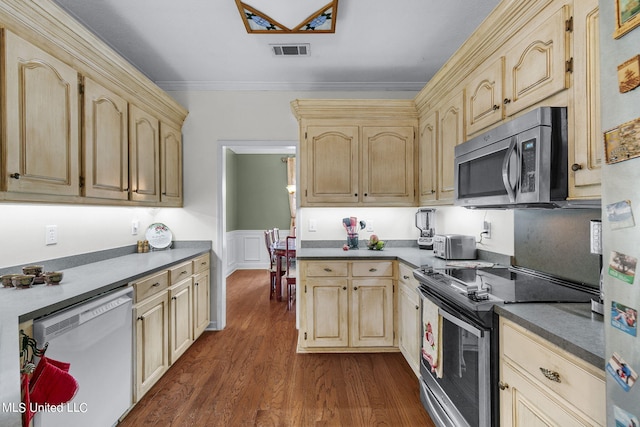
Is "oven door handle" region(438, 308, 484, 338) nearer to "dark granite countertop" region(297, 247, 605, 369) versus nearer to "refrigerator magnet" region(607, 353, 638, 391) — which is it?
"dark granite countertop" region(297, 247, 605, 369)

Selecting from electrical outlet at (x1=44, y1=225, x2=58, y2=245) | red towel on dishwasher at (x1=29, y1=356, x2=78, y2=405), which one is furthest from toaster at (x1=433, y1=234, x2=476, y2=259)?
electrical outlet at (x1=44, y1=225, x2=58, y2=245)

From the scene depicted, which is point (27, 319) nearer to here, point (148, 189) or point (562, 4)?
point (148, 189)

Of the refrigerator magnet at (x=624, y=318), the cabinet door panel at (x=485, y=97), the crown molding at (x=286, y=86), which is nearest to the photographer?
the refrigerator magnet at (x=624, y=318)

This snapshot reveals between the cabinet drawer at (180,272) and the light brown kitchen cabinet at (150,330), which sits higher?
the cabinet drawer at (180,272)

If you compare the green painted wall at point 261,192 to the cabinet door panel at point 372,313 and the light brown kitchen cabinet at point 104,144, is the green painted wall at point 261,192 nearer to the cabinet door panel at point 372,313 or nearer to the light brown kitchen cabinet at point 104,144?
the cabinet door panel at point 372,313

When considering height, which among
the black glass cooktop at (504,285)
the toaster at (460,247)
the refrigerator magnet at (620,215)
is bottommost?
the black glass cooktop at (504,285)

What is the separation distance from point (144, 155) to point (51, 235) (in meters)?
0.93

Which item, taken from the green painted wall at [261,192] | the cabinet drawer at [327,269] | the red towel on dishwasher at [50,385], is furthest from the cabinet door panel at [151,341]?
the green painted wall at [261,192]

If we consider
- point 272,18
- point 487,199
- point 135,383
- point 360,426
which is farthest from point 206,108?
point 360,426

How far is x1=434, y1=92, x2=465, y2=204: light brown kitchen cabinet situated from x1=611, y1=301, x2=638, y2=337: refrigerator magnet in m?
1.66

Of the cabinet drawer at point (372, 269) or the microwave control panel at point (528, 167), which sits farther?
the cabinet drawer at point (372, 269)

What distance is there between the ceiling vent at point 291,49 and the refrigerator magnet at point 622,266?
2548 millimetres

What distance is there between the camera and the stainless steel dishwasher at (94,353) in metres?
1.38

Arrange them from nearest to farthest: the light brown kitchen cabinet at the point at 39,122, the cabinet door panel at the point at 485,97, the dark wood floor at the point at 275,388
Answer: the light brown kitchen cabinet at the point at 39,122, the cabinet door panel at the point at 485,97, the dark wood floor at the point at 275,388
